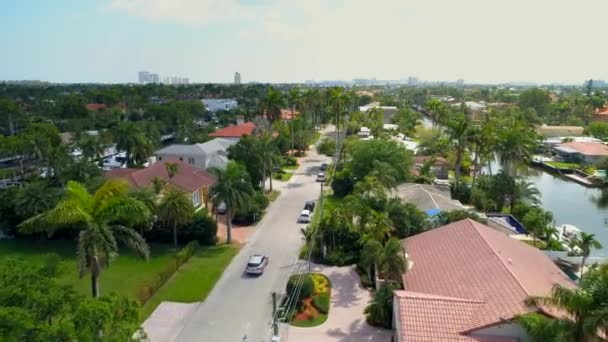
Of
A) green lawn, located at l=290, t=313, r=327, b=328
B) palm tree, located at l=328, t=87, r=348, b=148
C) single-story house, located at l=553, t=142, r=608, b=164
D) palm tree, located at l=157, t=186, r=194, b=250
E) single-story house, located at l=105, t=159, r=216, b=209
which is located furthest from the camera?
palm tree, located at l=328, t=87, r=348, b=148

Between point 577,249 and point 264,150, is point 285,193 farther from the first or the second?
point 577,249

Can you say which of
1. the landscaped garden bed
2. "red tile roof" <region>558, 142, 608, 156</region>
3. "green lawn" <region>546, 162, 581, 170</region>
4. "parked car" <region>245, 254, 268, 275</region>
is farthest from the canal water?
"parked car" <region>245, 254, 268, 275</region>

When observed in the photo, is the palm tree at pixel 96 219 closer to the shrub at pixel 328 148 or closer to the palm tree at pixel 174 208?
the palm tree at pixel 174 208

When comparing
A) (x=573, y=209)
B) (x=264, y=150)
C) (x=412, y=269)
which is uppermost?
(x=264, y=150)

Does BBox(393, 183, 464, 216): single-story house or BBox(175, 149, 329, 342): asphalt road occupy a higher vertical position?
BBox(393, 183, 464, 216): single-story house

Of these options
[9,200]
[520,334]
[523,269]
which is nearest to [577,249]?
[523,269]

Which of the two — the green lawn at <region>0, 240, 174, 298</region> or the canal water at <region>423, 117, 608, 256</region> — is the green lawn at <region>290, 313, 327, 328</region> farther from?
the canal water at <region>423, 117, 608, 256</region>

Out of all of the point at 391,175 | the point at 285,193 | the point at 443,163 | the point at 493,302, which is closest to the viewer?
the point at 493,302
